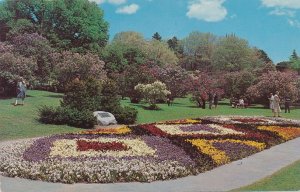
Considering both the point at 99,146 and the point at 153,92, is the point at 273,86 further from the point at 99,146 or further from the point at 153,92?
the point at 99,146

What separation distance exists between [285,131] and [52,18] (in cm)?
1049

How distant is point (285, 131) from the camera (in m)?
21.3

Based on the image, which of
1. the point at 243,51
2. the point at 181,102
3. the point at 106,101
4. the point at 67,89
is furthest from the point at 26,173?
the point at 181,102

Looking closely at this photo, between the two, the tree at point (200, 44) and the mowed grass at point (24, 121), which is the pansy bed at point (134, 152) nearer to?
the mowed grass at point (24, 121)

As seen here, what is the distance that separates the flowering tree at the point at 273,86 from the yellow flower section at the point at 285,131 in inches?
609

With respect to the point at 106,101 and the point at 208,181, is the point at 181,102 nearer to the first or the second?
the point at 106,101

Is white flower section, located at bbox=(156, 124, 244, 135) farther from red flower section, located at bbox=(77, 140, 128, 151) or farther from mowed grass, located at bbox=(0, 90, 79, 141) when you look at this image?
red flower section, located at bbox=(77, 140, 128, 151)

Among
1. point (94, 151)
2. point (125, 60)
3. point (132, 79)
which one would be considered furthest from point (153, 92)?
point (94, 151)

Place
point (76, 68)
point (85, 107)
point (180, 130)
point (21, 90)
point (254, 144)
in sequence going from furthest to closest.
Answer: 1. point (76, 68)
2. point (85, 107)
3. point (21, 90)
4. point (180, 130)
5. point (254, 144)

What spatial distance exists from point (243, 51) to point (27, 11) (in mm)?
15209

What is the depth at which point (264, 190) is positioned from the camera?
10.9 m

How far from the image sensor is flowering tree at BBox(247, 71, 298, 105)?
38.0m

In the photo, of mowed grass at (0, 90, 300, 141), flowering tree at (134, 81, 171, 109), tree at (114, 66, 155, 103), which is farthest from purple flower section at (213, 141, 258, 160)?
tree at (114, 66, 155, 103)

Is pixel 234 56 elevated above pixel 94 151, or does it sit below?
above
